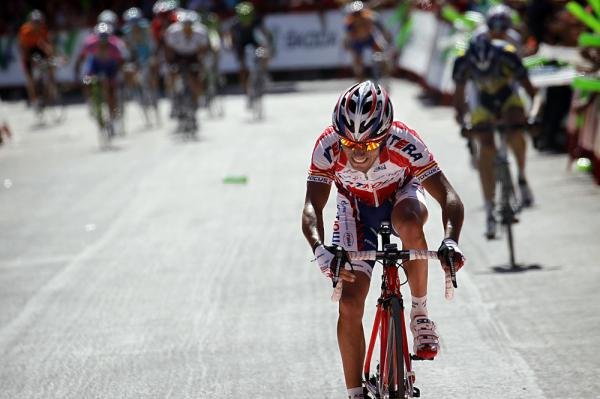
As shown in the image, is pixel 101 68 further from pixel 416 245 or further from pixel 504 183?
pixel 416 245

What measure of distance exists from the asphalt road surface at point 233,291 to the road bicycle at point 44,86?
1001cm

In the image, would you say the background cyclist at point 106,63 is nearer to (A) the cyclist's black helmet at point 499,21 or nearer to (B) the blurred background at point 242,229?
(B) the blurred background at point 242,229

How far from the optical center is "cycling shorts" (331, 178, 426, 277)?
6801mm

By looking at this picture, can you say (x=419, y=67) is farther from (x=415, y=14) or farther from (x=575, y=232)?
(x=575, y=232)

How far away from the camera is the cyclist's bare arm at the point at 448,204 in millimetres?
6312

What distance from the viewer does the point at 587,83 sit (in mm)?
14422

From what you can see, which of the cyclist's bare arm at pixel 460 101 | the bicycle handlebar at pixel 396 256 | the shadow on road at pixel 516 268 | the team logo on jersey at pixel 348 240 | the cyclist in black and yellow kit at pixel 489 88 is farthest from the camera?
the cyclist's bare arm at pixel 460 101

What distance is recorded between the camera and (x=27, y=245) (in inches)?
541

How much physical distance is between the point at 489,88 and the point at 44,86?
18.8 m

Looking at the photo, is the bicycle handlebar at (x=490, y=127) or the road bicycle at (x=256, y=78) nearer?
the bicycle handlebar at (x=490, y=127)

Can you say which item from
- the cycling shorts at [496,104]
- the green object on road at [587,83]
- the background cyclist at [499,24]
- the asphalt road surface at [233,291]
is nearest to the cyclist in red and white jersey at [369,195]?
the asphalt road surface at [233,291]

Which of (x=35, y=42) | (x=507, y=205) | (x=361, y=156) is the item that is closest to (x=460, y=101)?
(x=507, y=205)

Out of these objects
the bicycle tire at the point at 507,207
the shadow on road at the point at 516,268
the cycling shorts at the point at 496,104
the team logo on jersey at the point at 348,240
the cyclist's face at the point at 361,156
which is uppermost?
the cyclist's face at the point at 361,156

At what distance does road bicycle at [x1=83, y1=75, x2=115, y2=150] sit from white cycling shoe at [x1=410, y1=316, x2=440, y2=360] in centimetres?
1650
